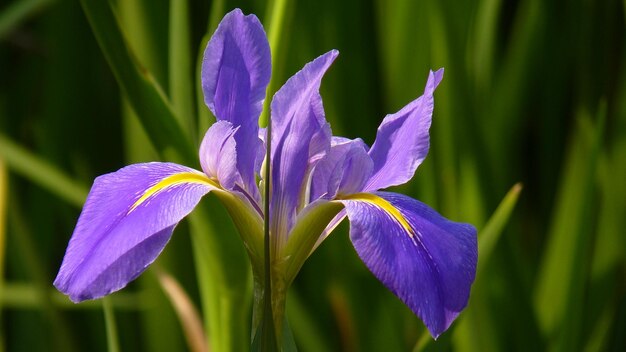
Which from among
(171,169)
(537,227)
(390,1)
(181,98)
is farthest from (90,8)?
(537,227)

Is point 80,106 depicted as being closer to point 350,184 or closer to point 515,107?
point 515,107

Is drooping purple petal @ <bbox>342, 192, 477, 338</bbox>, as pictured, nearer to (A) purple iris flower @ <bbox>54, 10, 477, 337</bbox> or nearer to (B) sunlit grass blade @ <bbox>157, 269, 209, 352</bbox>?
(A) purple iris flower @ <bbox>54, 10, 477, 337</bbox>

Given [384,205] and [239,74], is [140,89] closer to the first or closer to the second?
[239,74]

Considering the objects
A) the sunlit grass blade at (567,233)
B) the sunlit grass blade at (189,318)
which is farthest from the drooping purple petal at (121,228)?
the sunlit grass blade at (567,233)

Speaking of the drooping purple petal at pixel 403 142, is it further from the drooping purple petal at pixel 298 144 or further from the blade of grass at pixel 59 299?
the blade of grass at pixel 59 299

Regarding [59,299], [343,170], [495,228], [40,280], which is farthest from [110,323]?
[59,299]
